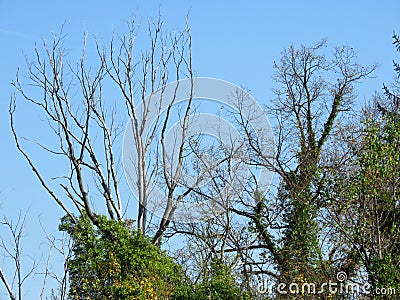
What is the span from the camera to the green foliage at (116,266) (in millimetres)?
11867

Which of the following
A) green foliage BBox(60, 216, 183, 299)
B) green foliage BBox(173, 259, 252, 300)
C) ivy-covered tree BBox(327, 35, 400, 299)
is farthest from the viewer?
green foliage BBox(173, 259, 252, 300)

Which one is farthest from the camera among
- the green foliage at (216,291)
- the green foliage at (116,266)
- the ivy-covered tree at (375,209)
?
the green foliage at (216,291)

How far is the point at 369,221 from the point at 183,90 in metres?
6.94

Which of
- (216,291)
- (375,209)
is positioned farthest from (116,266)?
(375,209)

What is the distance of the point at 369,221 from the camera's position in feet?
31.4

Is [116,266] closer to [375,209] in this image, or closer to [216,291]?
[216,291]

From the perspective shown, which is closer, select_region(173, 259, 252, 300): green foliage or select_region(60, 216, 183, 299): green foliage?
select_region(60, 216, 183, 299): green foliage

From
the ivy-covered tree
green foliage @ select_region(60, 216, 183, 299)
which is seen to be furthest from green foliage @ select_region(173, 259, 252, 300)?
the ivy-covered tree

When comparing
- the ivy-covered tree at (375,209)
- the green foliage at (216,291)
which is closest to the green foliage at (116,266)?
the green foliage at (216,291)

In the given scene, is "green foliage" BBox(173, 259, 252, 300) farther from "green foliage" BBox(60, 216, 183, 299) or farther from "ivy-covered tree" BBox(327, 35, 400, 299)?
"ivy-covered tree" BBox(327, 35, 400, 299)

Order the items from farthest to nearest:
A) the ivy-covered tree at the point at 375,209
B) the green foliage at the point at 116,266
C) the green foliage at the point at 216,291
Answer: the green foliage at the point at 216,291 → the green foliage at the point at 116,266 → the ivy-covered tree at the point at 375,209

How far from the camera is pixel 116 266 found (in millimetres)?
12211

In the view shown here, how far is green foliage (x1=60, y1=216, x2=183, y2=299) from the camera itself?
11867 millimetres

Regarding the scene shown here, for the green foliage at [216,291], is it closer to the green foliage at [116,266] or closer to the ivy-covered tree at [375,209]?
the green foliage at [116,266]
